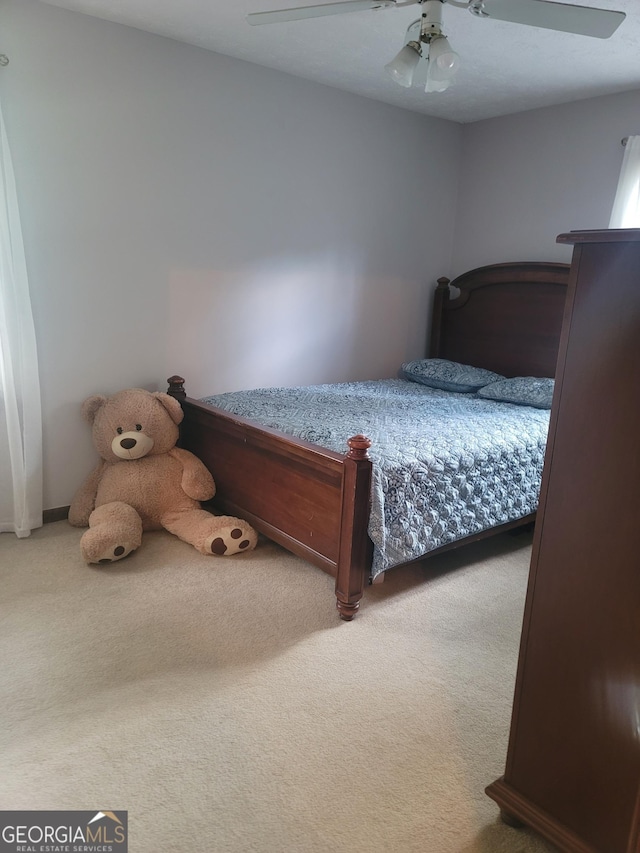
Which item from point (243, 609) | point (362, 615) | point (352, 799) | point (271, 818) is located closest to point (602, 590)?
point (352, 799)

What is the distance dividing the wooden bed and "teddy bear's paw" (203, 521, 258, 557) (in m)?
0.09

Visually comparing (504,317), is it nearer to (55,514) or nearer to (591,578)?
(55,514)

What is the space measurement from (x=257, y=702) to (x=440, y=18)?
2.20 metres

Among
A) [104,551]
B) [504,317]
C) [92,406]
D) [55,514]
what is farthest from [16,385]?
Answer: [504,317]

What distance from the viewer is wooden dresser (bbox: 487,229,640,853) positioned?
46.2 inches

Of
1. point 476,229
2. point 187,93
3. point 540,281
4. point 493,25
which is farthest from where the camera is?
point 476,229

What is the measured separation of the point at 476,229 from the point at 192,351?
7.51 ft

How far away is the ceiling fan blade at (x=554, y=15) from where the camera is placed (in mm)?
1797

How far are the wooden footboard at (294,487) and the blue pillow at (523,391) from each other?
5.38 ft

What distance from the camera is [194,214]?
130 inches

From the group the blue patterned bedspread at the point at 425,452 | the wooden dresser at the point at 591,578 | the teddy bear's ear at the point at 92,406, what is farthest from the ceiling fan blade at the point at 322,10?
the teddy bear's ear at the point at 92,406

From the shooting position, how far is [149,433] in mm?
3041

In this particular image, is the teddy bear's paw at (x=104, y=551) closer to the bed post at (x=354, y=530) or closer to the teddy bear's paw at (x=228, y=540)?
the teddy bear's paw at (x=228, y=540)

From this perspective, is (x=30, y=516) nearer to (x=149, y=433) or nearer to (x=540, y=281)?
(x=149, y=433)
